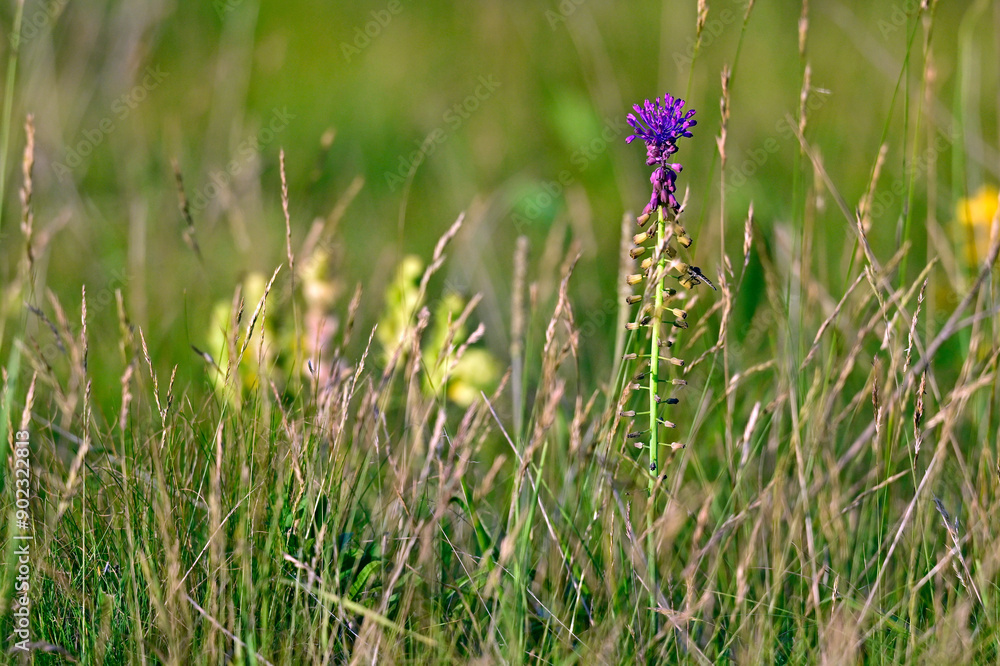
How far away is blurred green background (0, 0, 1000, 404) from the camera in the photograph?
9.70 ft

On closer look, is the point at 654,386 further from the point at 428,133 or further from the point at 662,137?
the point at 428,133

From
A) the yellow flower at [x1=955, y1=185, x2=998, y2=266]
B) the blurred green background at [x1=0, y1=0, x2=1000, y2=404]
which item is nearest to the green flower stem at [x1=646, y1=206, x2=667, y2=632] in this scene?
the blurred green background at [x1=0, y1=0, x2=1000, y2=404]

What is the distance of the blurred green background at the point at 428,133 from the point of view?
296 centimetres

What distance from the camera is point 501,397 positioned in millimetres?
2641

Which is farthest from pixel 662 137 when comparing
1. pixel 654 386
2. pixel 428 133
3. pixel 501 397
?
pixel 428 133

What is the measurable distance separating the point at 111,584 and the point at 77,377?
0.34 meters

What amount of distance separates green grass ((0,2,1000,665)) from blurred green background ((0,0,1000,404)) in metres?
0.03

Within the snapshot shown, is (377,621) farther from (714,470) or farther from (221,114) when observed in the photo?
(221,114)

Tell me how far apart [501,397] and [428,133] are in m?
2.47

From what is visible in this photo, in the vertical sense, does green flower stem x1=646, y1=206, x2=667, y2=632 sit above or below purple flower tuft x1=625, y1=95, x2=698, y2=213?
below

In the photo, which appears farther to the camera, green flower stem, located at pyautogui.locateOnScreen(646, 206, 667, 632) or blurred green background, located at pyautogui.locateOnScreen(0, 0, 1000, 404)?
blurred green background, located at pyautogui.locateOnScreen(0, 0, 1000, 404)

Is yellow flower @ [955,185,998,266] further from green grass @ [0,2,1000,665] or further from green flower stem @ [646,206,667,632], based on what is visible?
green flower stem @ [646,206,667,632]

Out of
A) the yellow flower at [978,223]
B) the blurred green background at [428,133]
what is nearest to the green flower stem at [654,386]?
the blurred green background at [428,133]

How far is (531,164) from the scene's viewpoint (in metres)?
4.54
